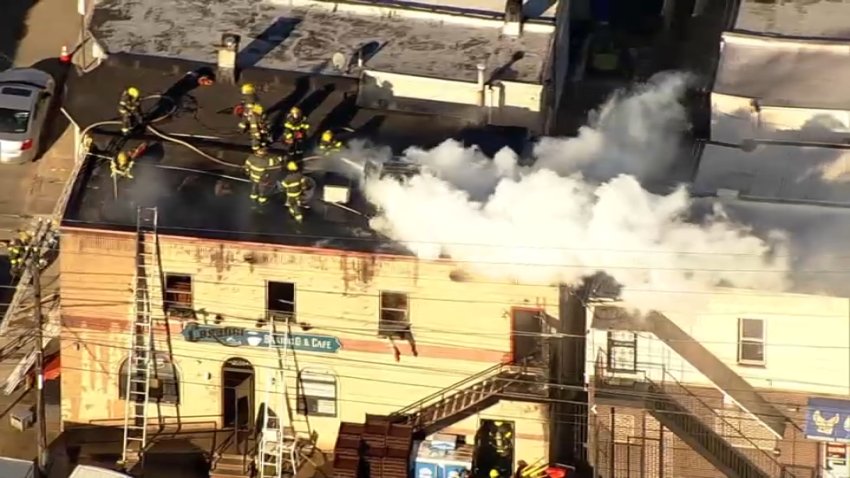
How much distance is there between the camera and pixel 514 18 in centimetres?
3316

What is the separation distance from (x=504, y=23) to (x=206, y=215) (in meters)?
8.52

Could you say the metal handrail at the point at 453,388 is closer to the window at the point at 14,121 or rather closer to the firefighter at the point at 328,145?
the firefighter at the point at 328,145

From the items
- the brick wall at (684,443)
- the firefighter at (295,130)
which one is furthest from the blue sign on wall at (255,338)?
the brick wall at (684,443)

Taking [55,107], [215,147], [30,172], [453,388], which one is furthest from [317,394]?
[55,107]

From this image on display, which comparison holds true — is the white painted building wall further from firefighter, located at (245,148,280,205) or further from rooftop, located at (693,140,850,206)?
firefighter, located at (245,148,280,205)

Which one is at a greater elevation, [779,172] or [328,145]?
[328,145]

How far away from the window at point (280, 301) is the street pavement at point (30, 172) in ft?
16.5

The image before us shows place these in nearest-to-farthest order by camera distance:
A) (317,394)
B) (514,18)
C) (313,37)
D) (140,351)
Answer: (140,351) < (317,394) < (514,18) < (313,37)

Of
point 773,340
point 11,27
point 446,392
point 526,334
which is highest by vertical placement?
point 11,27

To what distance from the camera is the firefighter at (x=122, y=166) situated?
2939 cm

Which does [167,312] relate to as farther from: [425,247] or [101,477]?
[425,247]

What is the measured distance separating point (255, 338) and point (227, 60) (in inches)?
265

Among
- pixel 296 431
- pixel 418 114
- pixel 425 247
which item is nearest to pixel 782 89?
pixel 418 114

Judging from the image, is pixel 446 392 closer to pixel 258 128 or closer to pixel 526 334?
pixel 526 334
